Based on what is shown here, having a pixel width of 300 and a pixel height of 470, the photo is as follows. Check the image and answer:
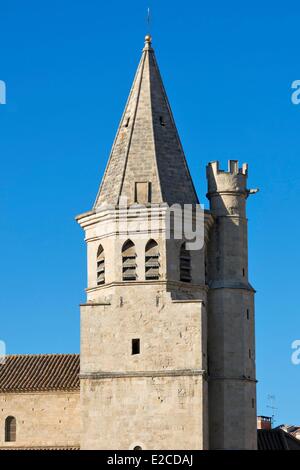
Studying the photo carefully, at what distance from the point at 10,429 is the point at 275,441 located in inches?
442

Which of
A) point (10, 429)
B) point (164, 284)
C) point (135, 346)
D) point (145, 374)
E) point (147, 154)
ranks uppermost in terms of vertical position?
point (147, 154)

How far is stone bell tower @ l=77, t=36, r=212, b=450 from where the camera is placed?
203 feet

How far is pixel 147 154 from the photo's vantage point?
213 feet

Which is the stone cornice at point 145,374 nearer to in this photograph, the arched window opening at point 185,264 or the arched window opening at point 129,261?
the arched window opening at point 129,261

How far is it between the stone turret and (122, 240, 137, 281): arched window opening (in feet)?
12.3

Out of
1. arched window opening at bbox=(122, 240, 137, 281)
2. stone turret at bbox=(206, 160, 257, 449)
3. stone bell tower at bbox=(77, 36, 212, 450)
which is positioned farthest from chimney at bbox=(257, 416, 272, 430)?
arched window opening at bbox=(122, 240, 137, 281)

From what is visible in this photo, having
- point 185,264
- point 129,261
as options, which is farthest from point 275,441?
point 129,261

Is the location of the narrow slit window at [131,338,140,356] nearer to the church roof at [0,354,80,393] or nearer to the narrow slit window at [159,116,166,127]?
the church roof at [0,354,80,393]

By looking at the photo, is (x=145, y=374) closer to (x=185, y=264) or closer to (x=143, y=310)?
(x=143, y=310)

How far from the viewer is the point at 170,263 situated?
63281 millimetres

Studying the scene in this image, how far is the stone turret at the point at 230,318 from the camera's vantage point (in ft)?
210

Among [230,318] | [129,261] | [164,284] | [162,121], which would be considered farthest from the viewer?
[162,121]

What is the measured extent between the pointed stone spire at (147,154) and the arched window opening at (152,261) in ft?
5.73
